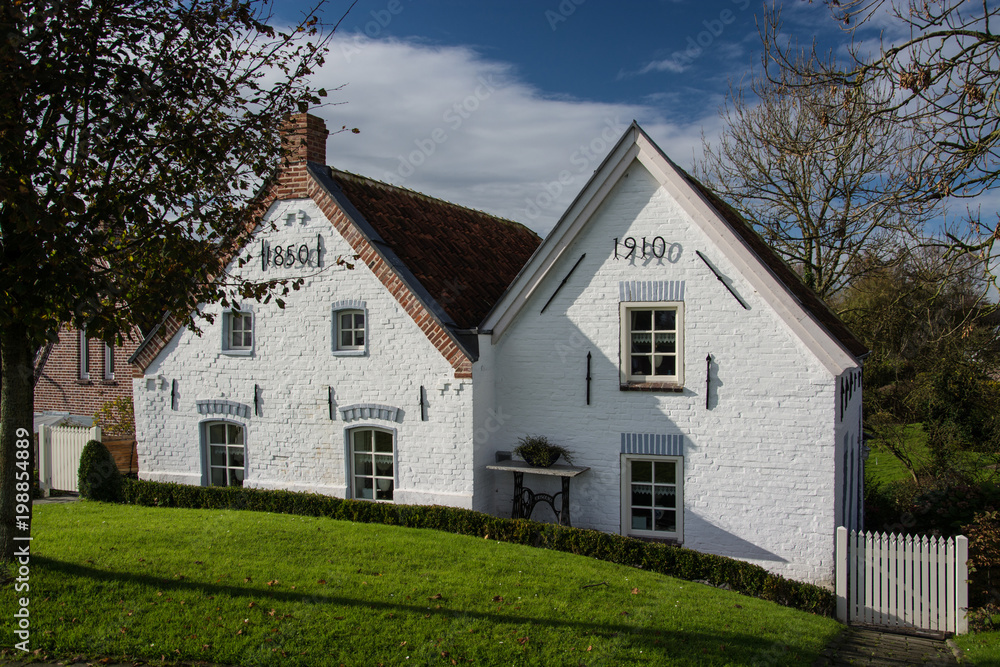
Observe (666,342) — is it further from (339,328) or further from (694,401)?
(339,328)

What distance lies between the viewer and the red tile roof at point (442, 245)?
13.9 m

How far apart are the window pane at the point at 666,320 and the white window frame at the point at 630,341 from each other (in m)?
0.09

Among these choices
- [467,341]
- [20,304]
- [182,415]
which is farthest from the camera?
[182,415]

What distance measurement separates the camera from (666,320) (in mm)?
12648

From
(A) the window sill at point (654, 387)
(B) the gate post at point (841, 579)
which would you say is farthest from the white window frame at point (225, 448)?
(B) the gate post at point (841, 579)

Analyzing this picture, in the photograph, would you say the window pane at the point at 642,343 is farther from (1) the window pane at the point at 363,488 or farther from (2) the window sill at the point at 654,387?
(1) the window pane at the point at 363,488

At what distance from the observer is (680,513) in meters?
12.4

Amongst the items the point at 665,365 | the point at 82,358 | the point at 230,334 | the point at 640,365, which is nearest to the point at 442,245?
the point at 230,334

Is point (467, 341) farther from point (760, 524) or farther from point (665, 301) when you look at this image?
point (760, 524)

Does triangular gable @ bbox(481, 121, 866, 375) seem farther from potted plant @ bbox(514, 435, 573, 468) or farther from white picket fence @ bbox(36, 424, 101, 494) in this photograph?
white picket fence @ bbox(36, 424, 101, 494)

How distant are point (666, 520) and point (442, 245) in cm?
723

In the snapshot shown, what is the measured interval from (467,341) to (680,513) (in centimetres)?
471

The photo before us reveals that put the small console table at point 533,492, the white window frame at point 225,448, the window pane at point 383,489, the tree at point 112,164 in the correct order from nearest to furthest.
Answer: the tree at point 112,164 < the small console table at point 533,492 < the window pane at point 383,489 < the white window frame at point 225,448

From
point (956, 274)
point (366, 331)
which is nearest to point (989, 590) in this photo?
point (956, 274)
